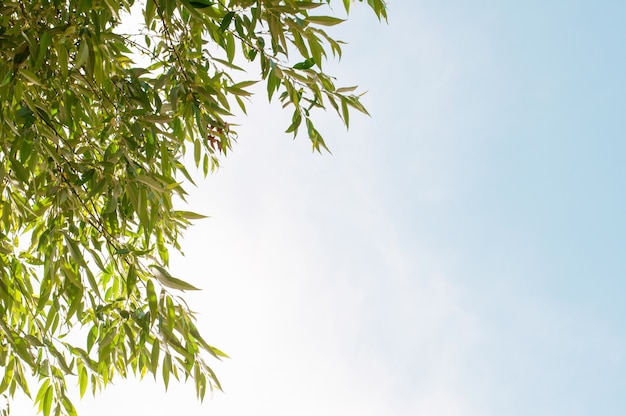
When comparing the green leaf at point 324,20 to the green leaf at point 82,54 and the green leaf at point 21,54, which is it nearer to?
the green leaf at point 82,54

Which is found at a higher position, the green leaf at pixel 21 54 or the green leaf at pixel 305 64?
the green leaf at pixel 305 64

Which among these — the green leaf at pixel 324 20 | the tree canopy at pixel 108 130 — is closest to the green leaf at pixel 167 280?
the tree canopy at pixel 108 130

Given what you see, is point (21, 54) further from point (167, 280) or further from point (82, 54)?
point (167, 280)

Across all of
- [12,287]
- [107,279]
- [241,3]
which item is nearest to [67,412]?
[12,287]

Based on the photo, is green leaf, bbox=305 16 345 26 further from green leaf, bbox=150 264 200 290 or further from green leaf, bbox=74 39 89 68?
green leaf, bbox=150 264 200 290

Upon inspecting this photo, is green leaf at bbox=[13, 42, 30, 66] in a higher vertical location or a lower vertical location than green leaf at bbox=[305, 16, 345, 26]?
lower

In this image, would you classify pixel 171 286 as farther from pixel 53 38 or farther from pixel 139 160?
pixel 53 38

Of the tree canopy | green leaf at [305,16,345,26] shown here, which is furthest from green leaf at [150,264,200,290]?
green leaf at [305,16,345,26]

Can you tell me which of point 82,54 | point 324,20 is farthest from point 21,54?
point 324,20

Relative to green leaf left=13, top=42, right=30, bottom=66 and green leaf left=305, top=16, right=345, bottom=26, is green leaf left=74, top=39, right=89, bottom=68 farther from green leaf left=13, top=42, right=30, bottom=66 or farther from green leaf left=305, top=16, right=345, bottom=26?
green leaf left=305, top=16, right=345, bottom=26

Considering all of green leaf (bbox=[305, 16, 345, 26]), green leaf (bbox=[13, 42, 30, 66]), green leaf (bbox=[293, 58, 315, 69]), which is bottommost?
green leaf (bbox=[13, 42, 30, 66])

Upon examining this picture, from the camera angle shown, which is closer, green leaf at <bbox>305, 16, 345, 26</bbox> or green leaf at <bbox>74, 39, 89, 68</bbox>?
green leaf at <bbox>74, 39, 89, 68</bbox>

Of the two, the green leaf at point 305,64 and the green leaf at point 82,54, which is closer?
the green leaf at point 82,54

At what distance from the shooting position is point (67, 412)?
179 centimetres
